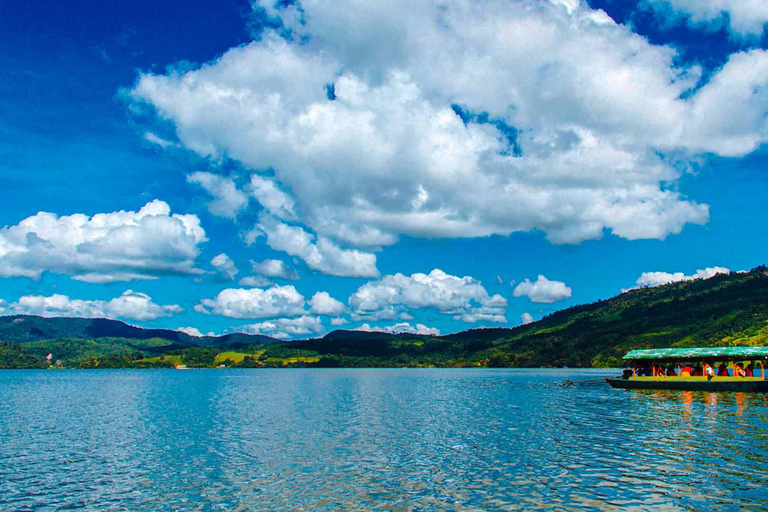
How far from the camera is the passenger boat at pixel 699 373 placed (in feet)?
340

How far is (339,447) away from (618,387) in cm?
9352

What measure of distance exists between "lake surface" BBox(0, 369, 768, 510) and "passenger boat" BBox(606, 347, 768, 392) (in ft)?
104

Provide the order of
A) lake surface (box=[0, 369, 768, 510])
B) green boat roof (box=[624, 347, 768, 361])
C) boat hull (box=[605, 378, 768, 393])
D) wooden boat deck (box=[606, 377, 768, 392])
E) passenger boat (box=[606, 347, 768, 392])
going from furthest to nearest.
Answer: green boat roof (box=[624, 347, 768, 361]), passenger boat (box=[606, 347, 768, 392]), wooden boat deck (box=[606, 377, 768, 392]), boat hull (box=[605, 378, 768, 393]), lake surface (box=[0, 369, 768, 510])

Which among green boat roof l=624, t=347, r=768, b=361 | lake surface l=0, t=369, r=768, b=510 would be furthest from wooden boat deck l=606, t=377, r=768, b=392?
lake surface l=0, t=369, r=768, b=510

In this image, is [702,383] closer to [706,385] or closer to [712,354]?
[706,385]

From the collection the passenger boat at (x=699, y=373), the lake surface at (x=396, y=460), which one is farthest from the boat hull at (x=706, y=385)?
the lake surface at (x=396, y=460)

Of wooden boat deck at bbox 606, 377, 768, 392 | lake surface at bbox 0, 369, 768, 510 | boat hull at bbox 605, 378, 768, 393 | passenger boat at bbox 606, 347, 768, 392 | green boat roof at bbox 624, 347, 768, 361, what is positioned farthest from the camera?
green boat roof at bbox 624, 347, 768, 361

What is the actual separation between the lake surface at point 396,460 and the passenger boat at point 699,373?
31.7 m

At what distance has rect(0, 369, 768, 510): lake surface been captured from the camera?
30.5 m

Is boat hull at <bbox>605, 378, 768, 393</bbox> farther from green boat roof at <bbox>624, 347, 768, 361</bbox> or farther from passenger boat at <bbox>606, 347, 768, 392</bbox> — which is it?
green boat roof at <bbox>624, 347, 768, 361</bbox>

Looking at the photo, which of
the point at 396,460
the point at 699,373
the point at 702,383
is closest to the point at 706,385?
the point at 702,383

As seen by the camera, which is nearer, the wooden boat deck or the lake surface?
the lake surface

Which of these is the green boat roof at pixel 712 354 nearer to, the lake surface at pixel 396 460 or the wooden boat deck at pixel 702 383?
the wooden boat deck at pixel 702 383

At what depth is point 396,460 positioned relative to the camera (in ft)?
137
